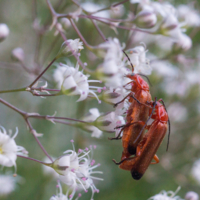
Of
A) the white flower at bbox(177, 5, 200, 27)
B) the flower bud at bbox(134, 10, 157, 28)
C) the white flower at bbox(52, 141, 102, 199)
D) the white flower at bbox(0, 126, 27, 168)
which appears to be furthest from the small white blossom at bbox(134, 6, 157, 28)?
the white flower at bbox(177, 5, 200, 27)

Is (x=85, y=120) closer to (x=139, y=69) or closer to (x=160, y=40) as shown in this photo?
(x=139, y=69)

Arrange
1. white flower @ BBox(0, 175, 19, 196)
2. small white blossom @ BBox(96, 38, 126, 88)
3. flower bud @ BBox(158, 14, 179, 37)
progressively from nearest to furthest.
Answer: small white blossom @ BBox(96, 38, 126, 88)
flower bud @ BBox(158, 14, 179, 37)
white flower @ BBox(0, 175, 19, 196)

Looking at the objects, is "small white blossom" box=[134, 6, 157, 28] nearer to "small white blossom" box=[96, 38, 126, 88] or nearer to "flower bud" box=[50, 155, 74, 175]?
"small white blossom" box=[96, 38, 126, 88]

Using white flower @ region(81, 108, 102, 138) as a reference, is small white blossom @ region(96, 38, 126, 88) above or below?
above

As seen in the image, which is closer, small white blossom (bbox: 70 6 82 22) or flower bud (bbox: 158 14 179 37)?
small white blossom (bbox: 70 6 82 22)

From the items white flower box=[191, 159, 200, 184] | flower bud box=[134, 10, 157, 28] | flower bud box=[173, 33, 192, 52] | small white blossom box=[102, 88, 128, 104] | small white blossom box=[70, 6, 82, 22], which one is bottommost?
white flower box=[191, 159, 200, 184]

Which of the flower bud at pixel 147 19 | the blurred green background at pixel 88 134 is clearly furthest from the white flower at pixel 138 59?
the blurred green background at pixel 88 134

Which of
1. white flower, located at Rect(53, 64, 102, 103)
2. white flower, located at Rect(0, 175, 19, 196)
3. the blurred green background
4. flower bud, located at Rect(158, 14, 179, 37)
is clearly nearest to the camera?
white flower, located at Rect(53, 64, 102, 103)
